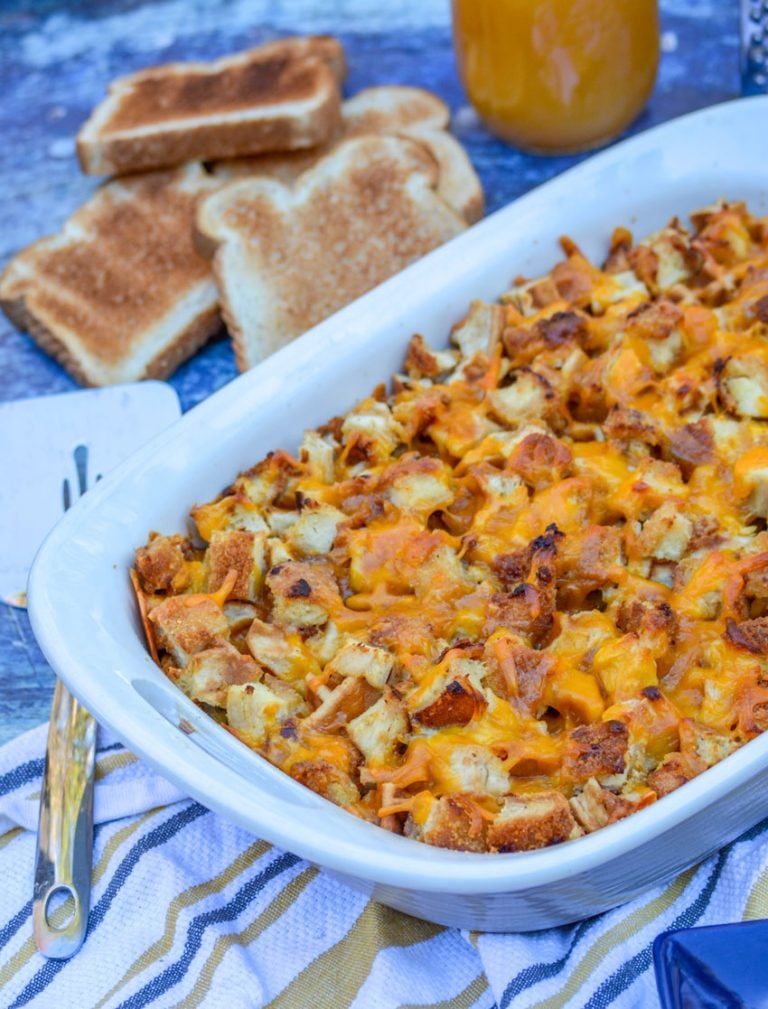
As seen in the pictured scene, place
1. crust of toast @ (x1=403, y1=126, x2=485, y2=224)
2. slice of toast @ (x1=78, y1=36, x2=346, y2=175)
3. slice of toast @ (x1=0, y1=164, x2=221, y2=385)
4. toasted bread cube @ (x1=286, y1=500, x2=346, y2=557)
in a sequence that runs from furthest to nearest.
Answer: slice of toast @ (x1=78, y1=36, x2=346, y2=175), crust of toast @ (x1=403, y1=126, x2=485, y2=224), slice of toast @ (x1=0, y1=164, x2=221, y2=385), toasted bread cube @ (x1=286, y1=500, x2=346, y2=557)

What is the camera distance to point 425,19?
335 centimetres

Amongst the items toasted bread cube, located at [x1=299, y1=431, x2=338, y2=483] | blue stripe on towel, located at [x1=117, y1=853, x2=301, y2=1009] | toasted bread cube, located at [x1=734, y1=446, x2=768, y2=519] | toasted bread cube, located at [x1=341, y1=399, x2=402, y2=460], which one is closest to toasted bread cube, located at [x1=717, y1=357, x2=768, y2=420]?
toasted bread cube, located at [x1=734, y1=446, x2=768, y2=519]

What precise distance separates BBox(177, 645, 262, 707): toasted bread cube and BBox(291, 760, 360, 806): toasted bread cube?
18cm

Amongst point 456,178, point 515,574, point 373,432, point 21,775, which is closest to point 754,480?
point 515,574

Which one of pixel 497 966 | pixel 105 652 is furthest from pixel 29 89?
pixel 497 966

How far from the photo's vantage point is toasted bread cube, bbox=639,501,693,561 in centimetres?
166

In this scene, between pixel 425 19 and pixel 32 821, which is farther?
pixel 425 19

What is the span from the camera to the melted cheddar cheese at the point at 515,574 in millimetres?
1469

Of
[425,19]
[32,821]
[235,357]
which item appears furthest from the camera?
[425,19]

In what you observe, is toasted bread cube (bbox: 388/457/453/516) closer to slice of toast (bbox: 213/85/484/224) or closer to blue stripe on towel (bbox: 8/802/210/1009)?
blue stripe on towel (bbox: 8/802/210/1009)

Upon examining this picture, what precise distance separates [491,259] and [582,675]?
2.92ft

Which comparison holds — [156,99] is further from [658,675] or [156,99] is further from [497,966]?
[497,966]

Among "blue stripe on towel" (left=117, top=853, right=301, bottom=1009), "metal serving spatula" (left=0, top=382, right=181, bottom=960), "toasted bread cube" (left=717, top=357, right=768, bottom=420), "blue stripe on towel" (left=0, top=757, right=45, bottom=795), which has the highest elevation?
"toasted bread cube" (left=717, top=357, right=768, bottom=420)

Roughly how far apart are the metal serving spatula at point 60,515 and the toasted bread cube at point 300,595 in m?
0.36
